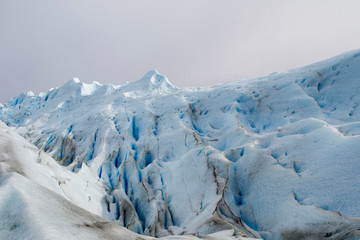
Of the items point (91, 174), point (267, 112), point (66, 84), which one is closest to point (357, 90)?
point (267, 112)

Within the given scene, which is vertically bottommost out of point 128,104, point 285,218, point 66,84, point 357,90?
point 285,218

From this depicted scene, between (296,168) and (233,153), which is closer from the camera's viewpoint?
(296,168)

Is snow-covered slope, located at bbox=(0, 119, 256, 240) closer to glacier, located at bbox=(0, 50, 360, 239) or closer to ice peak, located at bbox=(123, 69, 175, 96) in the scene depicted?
glacier, located at bbox=(0, 50, 360, 239)

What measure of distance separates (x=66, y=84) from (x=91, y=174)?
70.8 ft

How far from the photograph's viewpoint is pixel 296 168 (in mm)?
7777

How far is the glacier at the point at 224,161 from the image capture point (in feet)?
20.4

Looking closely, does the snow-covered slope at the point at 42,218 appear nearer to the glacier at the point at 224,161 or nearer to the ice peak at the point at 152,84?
the glacier at the point at 224,161

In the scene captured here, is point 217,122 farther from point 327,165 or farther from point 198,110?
point 327,165

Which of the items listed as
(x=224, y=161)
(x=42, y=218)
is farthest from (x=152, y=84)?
(x=42, y=218)

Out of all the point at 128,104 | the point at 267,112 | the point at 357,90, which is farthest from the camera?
the point at 128,104

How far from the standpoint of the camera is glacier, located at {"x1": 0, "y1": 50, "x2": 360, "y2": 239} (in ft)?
20.4

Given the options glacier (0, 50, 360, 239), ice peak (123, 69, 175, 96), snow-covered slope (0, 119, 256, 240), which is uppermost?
ice peak (123, 69, 175, 96)

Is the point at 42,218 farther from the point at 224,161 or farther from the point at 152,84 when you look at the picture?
the point at 152,84

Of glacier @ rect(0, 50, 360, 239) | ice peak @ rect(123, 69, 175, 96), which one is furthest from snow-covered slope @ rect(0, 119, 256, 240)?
ice peak @ rect(123, 69, 175, 96)
